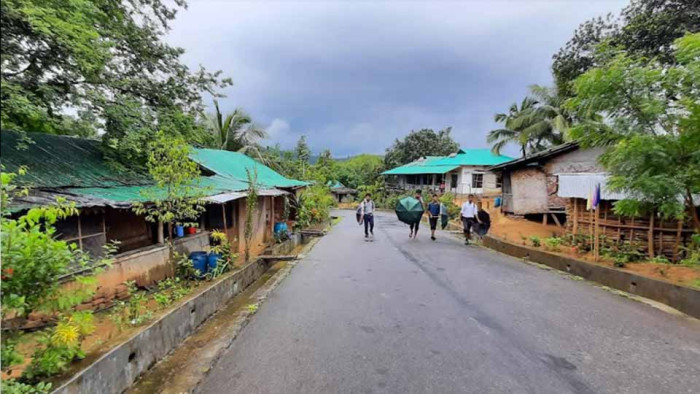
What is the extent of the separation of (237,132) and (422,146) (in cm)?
3059

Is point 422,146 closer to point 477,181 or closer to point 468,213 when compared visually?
point 477,181

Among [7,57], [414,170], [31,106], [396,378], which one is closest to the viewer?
[7,57]

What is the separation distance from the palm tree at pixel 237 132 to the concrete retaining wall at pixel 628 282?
19256 millimetres

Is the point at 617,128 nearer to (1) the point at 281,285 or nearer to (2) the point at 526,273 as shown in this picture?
→ (2) the point at 526,273

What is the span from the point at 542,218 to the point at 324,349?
54.4ft

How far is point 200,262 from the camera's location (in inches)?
348

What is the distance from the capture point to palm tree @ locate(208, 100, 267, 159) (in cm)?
2572

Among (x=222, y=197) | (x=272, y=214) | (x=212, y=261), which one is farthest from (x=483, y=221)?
(x=212, y=261)

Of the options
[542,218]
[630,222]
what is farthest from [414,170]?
[630,222]

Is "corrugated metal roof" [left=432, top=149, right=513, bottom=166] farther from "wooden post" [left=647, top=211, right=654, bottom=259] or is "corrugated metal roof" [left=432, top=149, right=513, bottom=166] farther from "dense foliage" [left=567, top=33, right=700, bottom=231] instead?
"dense foliage" [left=567, top=33, right=700, bottom=231]

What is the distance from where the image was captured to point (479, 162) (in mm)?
34219

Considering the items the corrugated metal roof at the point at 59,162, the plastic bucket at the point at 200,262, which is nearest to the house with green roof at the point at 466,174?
the plastic bucket at the point at 200,262

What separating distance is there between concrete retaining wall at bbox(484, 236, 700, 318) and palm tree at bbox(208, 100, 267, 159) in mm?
19256

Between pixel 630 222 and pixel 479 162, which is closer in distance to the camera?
pixel 630 222
